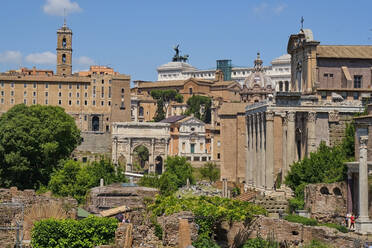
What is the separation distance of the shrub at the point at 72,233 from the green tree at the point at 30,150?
31.9 m

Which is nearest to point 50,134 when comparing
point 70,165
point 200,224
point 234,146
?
point 70,165

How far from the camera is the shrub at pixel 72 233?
25438mm

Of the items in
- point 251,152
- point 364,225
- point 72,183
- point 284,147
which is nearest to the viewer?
point 364,225

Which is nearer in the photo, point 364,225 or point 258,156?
point 364,225

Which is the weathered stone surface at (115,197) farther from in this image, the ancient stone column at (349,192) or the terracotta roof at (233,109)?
the terracotta roof at (233,109)

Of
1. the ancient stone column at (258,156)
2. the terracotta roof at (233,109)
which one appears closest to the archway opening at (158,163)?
the terracotta roof at (233,109)

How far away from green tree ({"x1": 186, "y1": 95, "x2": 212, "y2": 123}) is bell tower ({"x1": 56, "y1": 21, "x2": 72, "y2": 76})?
2423 centimetres

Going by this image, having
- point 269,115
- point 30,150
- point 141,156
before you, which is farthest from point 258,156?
point 141,156

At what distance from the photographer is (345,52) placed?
56.9 meters

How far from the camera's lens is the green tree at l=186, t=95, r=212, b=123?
5423 inches

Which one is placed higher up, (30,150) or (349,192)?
(30,150)

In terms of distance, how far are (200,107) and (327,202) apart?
108 meters

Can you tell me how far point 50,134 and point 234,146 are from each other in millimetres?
19265

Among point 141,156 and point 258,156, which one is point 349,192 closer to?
point 258,156
